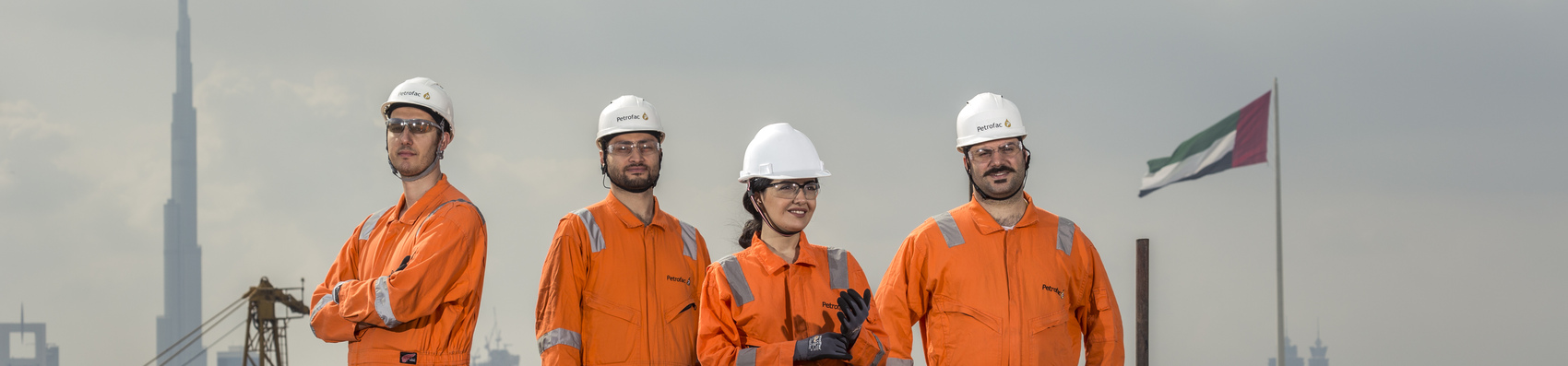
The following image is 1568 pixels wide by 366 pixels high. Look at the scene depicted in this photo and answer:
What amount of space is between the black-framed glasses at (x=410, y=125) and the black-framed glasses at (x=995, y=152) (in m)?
3.38

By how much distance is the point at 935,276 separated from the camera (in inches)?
295

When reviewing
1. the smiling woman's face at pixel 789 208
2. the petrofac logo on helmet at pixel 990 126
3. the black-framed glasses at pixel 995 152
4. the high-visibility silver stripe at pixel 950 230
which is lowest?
the high-visibility silver stripe at pixel 950 230

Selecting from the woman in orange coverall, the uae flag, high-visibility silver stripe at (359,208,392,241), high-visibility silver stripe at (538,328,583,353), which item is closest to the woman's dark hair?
the woman in orange coverall

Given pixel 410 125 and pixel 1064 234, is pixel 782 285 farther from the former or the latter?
pixel 410 125

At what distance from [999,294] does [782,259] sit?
1.65 metres

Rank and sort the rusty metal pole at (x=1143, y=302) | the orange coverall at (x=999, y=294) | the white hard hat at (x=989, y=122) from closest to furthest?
the orange coverall at (x=999, y=294), the white hard hat at (x=989, y=122), the rusty metal pole at (x=1143, y=302)

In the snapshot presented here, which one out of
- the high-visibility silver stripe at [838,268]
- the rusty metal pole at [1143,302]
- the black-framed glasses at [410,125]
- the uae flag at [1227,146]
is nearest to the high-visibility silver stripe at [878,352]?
the high-visibility silver stripe at [838,268]

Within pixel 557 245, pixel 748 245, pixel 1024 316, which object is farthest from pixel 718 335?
pixel 1024 316

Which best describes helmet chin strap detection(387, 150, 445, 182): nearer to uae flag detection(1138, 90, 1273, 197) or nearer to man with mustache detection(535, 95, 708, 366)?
man with mustache detection(535, 95, 708, 366)

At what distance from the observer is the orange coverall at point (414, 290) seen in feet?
21.5

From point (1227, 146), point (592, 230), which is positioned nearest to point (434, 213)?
point (592, 230)

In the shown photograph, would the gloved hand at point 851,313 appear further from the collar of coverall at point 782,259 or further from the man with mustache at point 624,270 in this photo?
the man with mustache at point 624,270

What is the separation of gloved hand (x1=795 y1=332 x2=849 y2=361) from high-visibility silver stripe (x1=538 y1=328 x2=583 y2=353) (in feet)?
5.30

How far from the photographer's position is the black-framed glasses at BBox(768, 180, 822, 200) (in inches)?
257
